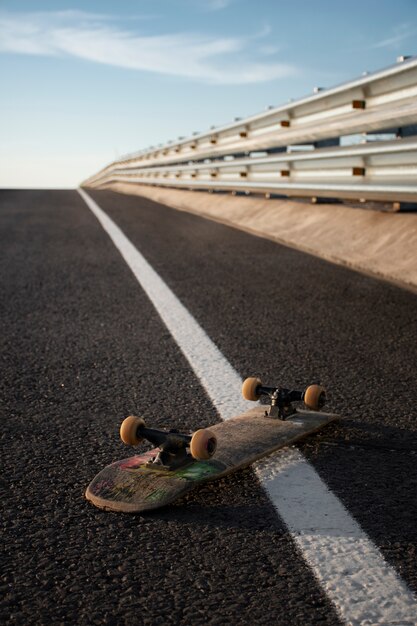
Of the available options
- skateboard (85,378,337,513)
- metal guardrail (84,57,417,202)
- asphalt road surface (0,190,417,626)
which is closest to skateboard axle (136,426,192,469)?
skateboard (85,378,337,513)

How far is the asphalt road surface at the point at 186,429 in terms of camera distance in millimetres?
1630

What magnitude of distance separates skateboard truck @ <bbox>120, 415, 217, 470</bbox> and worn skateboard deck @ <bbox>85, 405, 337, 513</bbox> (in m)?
0.03

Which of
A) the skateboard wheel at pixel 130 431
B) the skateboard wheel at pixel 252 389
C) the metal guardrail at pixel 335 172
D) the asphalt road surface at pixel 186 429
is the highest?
the metal guardrail at pixel 335 172

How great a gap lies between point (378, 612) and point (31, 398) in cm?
180

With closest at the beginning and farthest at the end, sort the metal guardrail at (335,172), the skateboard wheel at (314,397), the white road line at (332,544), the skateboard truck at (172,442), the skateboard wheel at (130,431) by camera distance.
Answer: the white road line at (332,544) < the skateboard truck at (172,442) < the skateboard wheel at (130,431) < the skateboard wheel at (314,397) < the metal guardrail at (335,172)

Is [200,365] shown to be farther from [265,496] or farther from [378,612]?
[378,612]

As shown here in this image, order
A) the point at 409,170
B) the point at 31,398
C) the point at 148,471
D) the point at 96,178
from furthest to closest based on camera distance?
1. the point at 96,178
2. the point at 409,170
3. the point at 31,398
4. the point at 148,471

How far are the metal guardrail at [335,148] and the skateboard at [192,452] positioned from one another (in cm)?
308

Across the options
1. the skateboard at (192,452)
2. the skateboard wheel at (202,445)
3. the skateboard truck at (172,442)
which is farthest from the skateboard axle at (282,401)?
the skateboard wheel at (202,445)

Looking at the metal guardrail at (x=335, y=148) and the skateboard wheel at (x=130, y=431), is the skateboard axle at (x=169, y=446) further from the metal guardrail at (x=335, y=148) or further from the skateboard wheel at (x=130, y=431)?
the metal guardrail at (x=335, y=148)

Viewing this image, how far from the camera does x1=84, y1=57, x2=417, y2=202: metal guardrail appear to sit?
18.8 feet

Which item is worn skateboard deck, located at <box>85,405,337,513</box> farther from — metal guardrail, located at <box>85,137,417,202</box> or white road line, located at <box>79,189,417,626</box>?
metal guardrail, located at <box>85,137,417,202</box>

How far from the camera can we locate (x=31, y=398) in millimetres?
3014

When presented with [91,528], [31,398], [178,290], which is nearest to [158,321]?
[178,290]
